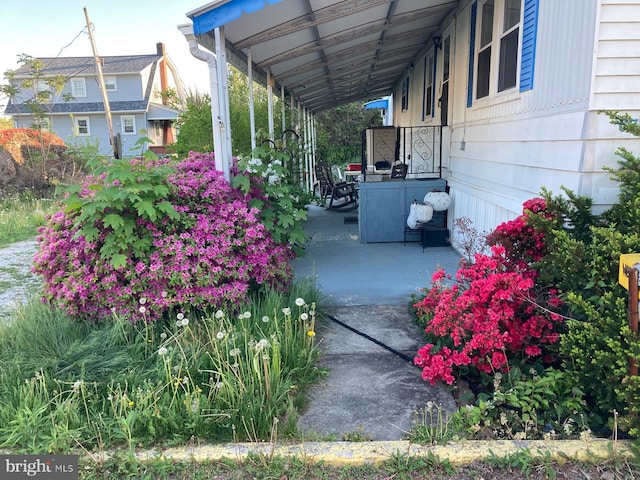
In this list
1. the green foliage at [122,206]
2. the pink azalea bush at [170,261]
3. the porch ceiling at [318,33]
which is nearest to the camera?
the green foliage at [122,206]

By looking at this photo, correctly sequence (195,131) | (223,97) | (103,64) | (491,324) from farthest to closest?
(103,64)
(195,131)
(223,97)
(491,324)

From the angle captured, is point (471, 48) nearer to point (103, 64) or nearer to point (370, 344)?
point (370, 344)

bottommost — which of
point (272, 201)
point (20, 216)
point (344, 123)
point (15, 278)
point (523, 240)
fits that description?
point (15, 278)

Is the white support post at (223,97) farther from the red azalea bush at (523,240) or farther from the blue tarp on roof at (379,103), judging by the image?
the blue tarp on roof at (379,103)

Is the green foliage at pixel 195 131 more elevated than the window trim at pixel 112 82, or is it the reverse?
the window trim at pixel 112 82

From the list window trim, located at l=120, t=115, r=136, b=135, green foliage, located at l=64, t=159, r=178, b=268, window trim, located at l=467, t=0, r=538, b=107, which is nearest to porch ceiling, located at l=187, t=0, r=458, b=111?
window trim, located at l=467, t=0, r=538, b=107

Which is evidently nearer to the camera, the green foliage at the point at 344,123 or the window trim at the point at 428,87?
the window trim at the point at 428,87

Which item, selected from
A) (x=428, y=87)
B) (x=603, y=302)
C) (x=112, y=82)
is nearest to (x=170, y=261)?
(x=603, y=302)

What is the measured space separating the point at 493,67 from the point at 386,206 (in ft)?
7.91

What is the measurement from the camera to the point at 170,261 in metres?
3.45

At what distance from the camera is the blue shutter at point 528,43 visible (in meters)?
3.93

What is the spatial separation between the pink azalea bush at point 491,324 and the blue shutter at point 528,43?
A: 1.65 metres

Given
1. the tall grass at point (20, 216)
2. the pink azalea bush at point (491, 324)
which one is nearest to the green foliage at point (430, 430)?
the pink azalea bush at point (491, 324)

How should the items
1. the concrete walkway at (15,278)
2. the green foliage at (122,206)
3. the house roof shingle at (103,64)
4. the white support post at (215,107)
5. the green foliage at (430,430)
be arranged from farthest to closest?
the house roof shingle at (103,64) < the concrete walkway at (15,278) < the white support post at (215,107) < the green foliage at (122,206) < the green foliage at (430,430)
